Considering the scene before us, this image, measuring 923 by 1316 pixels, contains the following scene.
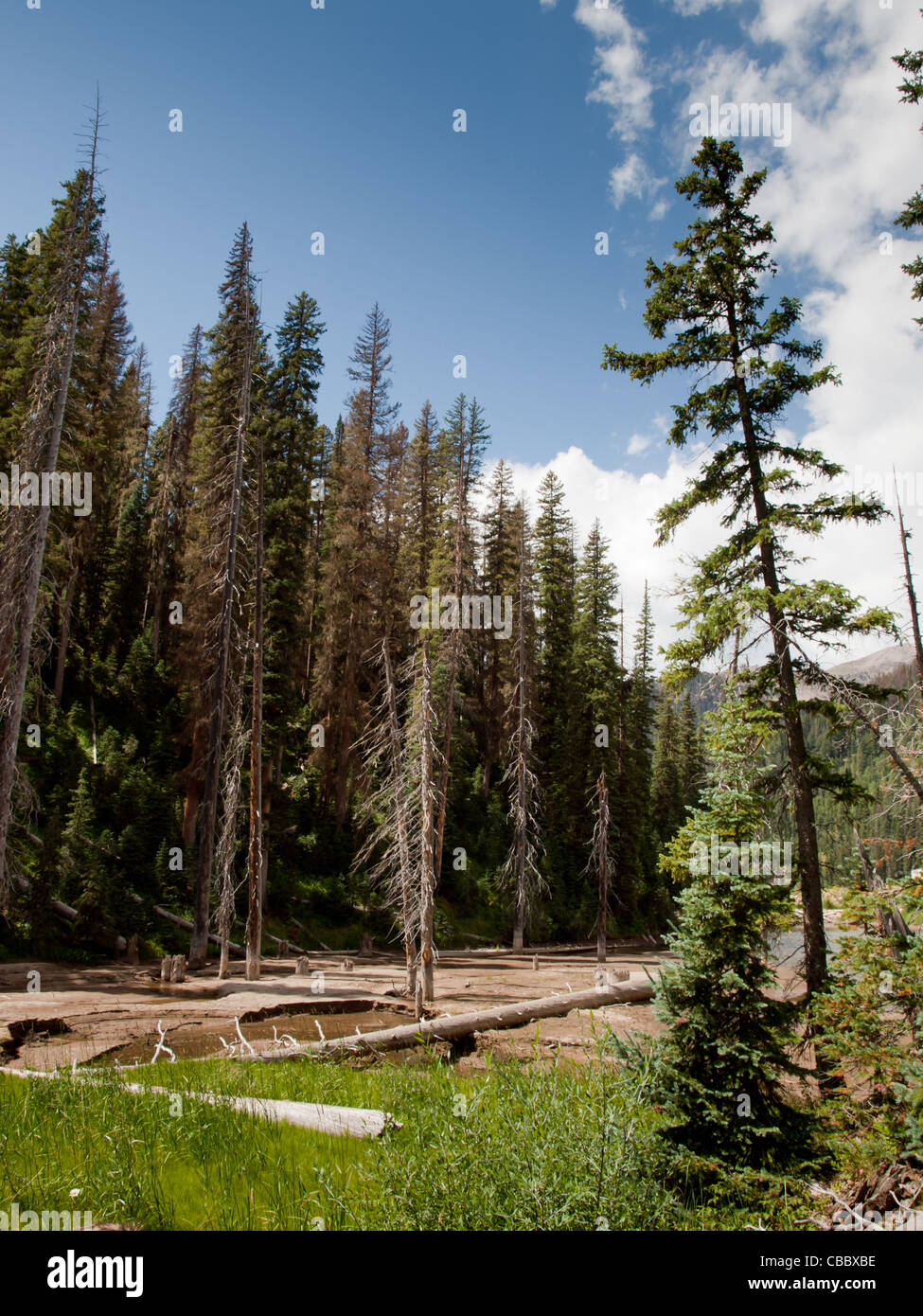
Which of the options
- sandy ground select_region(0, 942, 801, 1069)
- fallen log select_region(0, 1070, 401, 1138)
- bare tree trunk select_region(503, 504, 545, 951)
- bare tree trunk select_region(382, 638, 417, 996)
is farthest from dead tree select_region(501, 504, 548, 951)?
fallen log select_region(0, 1070, 401, 1138)

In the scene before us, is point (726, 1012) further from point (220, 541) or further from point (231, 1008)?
point (220, 541)

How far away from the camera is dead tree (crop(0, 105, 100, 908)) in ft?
55.9

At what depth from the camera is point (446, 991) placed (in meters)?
20.2

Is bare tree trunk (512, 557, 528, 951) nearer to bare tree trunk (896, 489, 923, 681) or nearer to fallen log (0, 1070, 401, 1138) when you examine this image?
bare tree trunk (896, 489, 923, 681)

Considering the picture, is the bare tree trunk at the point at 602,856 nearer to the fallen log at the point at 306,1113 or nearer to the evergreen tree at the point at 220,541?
the evergreen tree at the point at 220,541

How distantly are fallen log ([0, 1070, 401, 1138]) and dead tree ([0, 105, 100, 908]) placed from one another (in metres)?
12.0

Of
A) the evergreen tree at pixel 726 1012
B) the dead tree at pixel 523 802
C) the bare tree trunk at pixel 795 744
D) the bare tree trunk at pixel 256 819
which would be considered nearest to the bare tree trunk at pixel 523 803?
the dead tree at pixel 523 802

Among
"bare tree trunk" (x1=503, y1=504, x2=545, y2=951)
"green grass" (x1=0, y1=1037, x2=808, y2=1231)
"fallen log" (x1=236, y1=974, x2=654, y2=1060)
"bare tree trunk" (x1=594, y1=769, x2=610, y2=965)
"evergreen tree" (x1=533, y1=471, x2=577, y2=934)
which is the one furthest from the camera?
"evergreen tree" (x1=533, y1=471, x2=577, y2=934)

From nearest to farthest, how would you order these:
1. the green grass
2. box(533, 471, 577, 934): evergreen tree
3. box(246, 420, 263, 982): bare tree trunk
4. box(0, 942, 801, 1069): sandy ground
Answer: the green grass < box(0, 942, 801, 1069): sandy ground < box(246, 420, 263, 982): bare tree trunk < box(533, 471, 577, 934): evergreen tree
